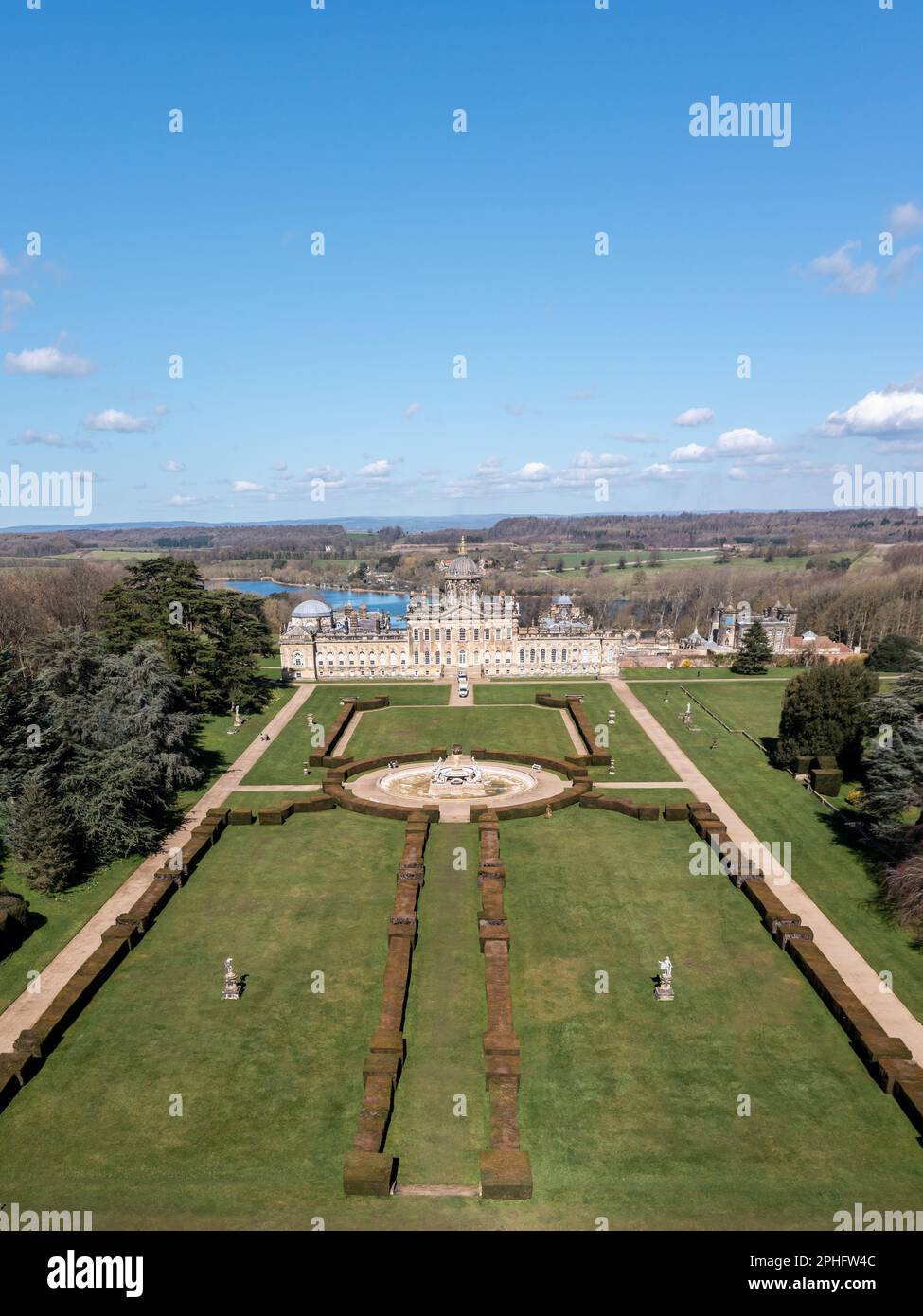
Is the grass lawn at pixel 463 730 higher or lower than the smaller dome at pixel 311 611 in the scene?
lower

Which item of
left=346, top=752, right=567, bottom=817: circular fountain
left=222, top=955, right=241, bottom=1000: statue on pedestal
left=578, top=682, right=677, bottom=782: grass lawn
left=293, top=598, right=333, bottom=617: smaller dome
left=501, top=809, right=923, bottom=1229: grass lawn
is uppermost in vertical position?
left=293, top=598, right=333, bottom=617: smaller dome

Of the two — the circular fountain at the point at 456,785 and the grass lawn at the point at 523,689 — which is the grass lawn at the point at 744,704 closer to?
the grass lawn at the point at 523,689

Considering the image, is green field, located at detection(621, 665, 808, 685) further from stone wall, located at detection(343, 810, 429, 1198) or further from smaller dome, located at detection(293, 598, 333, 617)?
stone wall, located at detection(343, 810, 429, 1198)

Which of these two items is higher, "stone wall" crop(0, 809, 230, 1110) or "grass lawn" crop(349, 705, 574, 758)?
"grass lawn" crop(349, 705, 574, 758)

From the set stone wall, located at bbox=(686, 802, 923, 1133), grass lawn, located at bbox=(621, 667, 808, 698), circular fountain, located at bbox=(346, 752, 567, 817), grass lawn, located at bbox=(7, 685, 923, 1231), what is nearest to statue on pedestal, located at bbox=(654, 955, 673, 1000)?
grass lawn, located at bbox=(7, 685, 923, 1231)

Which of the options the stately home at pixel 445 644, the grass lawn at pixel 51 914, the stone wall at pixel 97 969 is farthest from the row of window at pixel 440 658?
the grass lawn at pixel 51 914

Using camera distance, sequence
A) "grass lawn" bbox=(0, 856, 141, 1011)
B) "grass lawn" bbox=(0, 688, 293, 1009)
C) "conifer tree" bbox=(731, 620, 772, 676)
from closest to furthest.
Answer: "grass lawn" bbox=(0, 856, 141, 1011) → "grass lawn" bbox=(0, 688, 293, 1009) → "conifer tree" bbox=(731, 620, 772, 676)
